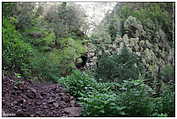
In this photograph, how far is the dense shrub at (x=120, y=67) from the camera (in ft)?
17.8

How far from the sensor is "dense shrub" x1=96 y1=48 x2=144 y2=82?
5.43 meters

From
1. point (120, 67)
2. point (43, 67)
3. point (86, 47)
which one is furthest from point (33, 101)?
point (86, 47)

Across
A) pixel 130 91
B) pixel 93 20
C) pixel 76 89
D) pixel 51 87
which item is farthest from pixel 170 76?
pixel 93 20

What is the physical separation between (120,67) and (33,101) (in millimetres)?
1920

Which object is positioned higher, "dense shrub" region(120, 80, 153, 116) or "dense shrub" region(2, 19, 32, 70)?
"dense shrub" region(2, 19, 32, 70)

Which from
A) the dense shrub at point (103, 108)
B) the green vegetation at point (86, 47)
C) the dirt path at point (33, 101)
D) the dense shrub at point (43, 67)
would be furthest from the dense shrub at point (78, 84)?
the dense shrub at point (103, 108)

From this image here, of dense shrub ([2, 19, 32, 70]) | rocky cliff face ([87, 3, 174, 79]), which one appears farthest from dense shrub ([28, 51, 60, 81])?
rocky cliff face ([87, 3, 174, 79])

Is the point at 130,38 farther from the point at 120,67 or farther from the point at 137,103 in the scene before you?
the point at 137,103

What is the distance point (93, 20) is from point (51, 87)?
5.96ft

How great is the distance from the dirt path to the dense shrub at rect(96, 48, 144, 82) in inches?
41.6

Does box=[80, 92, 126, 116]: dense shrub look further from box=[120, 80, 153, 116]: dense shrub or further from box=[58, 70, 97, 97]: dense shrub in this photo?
box=[58, 70, 97, 97]: dense shrub

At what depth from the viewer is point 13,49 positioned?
5.05 m

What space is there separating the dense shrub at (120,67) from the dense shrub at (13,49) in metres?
1.37

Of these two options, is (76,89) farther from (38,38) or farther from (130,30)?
(130,30)
